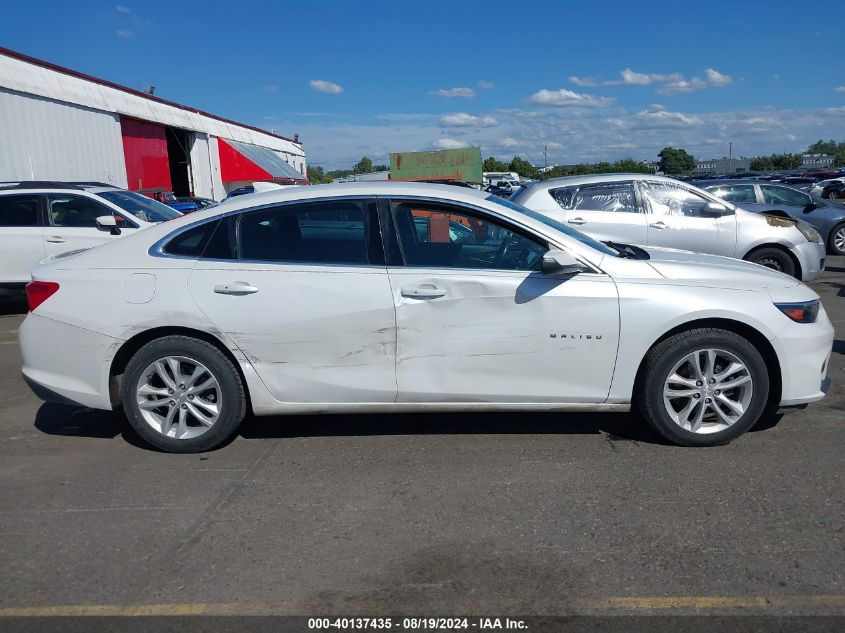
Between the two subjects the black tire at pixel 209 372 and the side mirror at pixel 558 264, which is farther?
the black tire at pixel 209 372

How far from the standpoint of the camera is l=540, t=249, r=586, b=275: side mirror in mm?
4188

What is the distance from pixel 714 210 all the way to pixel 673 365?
565cm

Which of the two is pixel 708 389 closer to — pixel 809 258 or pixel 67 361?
pixel 67 361

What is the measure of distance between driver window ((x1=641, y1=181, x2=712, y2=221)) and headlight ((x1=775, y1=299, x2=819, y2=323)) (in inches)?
197

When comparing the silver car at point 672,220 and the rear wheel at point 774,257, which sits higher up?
the silver car at point 672,220

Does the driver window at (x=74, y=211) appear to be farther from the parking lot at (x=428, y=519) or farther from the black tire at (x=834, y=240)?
the black tire at (x=834, y=240)

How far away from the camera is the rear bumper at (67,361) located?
4.45 meters

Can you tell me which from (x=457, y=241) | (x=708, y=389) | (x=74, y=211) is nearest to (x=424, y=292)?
(x=457, y=241)

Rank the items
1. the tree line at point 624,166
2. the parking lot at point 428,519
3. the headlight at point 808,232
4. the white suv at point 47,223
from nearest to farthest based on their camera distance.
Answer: the parking lot at point 428,519 → the headlight at point 808,232 → the white suv at point 47,223 → the tree line at point 624,166

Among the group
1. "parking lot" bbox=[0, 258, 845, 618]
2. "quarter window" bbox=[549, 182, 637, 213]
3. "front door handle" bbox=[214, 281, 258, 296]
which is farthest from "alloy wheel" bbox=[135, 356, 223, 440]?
"quarter window" bbox=[549, 182, 637, 213]

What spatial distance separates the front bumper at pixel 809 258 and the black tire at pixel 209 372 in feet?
25.7

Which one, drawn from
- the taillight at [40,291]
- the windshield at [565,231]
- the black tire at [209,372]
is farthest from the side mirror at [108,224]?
the windshield at [565,231]

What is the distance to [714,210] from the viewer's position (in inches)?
363

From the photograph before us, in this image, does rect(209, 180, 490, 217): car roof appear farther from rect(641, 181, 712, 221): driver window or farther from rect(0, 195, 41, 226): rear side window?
rect(0, 195, 41, 226): rear side window
